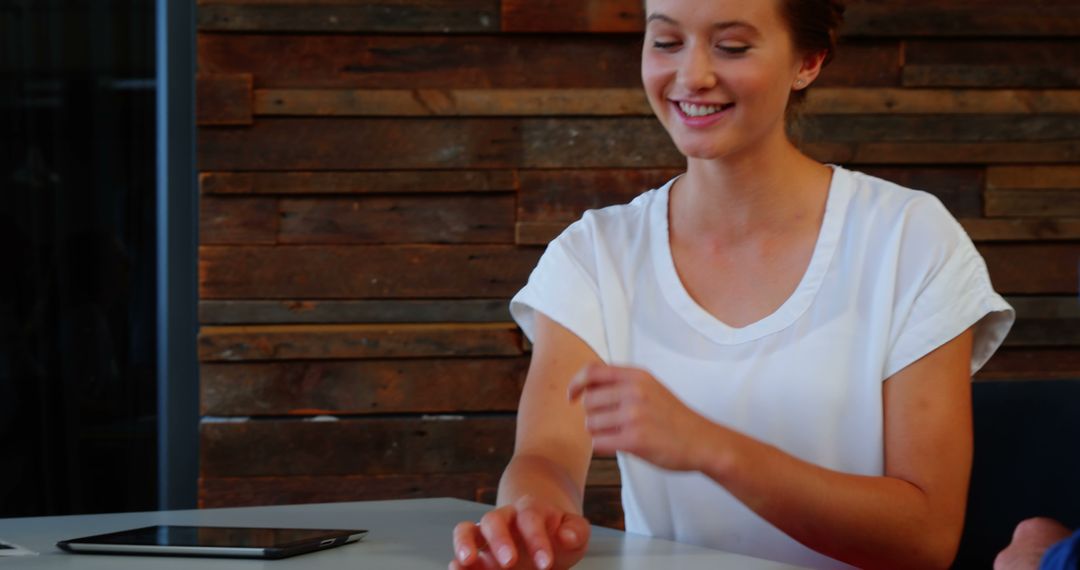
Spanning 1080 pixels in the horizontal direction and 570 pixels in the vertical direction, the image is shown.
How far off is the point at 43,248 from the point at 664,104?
213 cm

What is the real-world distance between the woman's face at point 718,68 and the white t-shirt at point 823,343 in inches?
6.7

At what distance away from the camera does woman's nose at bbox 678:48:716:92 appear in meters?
1.61

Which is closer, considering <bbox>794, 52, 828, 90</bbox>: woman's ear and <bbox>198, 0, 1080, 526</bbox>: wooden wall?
<bbox>794, 52, 828, 90</bbox>: woman's ear

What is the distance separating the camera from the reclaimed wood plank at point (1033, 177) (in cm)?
308

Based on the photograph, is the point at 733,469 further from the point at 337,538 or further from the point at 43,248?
the point at 43,248

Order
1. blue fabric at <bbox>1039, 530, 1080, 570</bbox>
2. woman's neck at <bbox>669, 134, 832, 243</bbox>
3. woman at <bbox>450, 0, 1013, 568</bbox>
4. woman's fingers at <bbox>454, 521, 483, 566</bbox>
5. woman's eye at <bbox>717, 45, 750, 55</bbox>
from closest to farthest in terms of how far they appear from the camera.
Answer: blue fabric at <bbox>1039, 530, 1080, 570</bbox>
woman's fingers at <bbox>454, 521, 483, 566</bbox>
woman at <bbox>450, 0, 1013, 568</bbox>
woman's eye at <bbox>717, 45, 750, 55</bbox>
woman's neck at <bbox>669, 134, 832, 243</bbox>

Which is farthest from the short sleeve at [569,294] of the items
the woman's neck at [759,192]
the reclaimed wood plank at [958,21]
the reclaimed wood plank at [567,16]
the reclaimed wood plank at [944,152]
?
the reclaimed wood plank at [958,21]

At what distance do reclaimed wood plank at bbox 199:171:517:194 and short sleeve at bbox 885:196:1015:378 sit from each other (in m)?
1.47

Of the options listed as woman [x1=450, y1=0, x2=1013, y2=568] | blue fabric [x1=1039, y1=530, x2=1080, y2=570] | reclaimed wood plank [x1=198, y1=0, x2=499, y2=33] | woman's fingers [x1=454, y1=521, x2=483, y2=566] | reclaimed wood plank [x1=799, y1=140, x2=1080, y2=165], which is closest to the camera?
blue fabric [x1=1039, y1=530, x2=1080, y2=570]

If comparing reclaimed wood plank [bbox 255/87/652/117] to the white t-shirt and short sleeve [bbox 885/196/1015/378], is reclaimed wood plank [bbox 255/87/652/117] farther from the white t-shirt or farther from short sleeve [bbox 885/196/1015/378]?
short sleeve [bbox 885/196/1015/378]

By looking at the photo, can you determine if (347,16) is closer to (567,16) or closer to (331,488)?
(567,16)

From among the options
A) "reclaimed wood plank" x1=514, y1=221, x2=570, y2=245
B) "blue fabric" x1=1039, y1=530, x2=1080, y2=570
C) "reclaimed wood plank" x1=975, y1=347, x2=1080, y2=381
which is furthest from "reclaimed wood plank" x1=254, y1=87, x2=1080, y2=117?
"blue fabric" x1=1039, y1=530, x2=1080, y2=570

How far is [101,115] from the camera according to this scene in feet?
10.8

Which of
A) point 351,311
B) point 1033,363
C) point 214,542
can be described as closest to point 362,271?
point 351,311
